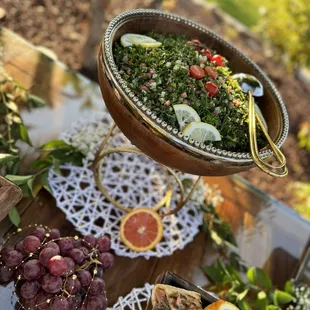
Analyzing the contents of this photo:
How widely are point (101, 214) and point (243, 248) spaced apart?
63 cm

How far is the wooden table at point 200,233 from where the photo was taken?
69.6 inches

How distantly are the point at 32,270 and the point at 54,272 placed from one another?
0.21ft

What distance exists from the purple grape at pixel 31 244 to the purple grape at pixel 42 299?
13 centimetres

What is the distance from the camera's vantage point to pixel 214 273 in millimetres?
1789

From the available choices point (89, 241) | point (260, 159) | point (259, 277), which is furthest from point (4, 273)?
point (259, 277)

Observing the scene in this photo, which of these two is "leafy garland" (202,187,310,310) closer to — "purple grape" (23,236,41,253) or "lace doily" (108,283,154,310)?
"lace doily" (108,283,154,310)

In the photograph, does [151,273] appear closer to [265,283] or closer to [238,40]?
[265,283]

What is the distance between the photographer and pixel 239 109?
5.08ft

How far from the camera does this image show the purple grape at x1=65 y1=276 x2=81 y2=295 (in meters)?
1.31

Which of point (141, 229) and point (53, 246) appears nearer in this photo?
point (53, 246)

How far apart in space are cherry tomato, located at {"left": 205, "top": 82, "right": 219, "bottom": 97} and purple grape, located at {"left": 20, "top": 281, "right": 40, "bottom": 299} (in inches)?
31.0

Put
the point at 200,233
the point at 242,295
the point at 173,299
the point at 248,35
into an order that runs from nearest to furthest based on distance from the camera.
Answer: the point at 173,299
the point at 242,295
the point at 200,233
the point at 248,35

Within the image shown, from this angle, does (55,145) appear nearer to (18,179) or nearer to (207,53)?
(18,179)

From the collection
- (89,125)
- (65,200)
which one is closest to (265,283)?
(65,200)
